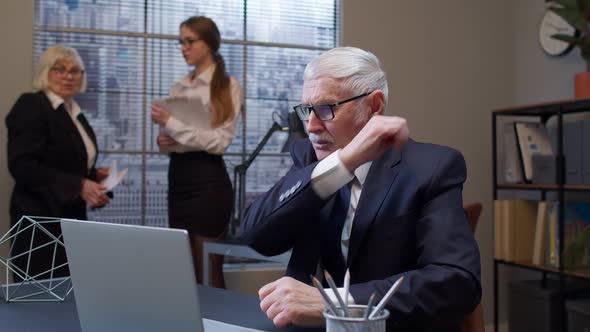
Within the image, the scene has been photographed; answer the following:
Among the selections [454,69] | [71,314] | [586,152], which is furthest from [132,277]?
[454,69]

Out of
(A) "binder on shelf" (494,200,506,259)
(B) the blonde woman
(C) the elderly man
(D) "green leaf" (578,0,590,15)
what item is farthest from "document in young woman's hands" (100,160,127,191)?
(D) "green leaf" (578,0,590,15)

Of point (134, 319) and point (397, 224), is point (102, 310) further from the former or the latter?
point (397, 224)

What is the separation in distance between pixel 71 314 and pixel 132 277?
0.51 metres

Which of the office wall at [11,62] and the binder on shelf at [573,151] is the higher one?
the office wall at [11,62]

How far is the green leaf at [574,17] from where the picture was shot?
349cm

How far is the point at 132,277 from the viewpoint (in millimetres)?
992

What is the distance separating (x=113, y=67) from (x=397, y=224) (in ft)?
8.57

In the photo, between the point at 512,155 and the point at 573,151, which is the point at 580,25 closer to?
the point at 573,151

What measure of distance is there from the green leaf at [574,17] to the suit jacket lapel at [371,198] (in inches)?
96.3

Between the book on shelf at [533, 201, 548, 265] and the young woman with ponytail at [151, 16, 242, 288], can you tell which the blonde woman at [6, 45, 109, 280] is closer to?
the young woman with ponytail at [151, 16, 242, 288]

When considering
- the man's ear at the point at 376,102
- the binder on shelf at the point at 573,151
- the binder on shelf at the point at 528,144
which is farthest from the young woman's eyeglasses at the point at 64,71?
the binder on shelf at the point at 573,151

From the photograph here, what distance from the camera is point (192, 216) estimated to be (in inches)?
127

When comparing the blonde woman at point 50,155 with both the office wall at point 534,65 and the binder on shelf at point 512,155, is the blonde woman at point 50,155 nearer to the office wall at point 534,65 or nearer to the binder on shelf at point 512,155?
the binder on shelf at point 512,155

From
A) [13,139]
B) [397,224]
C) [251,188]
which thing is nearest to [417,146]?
[397,224]
